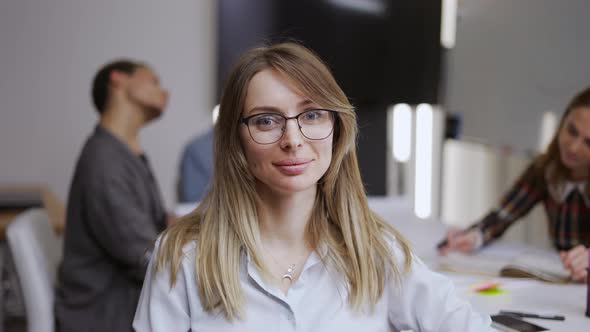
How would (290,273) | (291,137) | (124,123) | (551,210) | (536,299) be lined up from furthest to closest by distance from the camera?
(124,123), (551,210), (536,299), (290,273), (291,137)

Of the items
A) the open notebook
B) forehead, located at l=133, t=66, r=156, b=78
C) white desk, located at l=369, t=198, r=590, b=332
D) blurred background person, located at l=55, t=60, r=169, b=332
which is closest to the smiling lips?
white desk, located at l=369, t=198, r=590, b=332

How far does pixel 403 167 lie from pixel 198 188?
142cm

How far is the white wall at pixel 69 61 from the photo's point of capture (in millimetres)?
3502

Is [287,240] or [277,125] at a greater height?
[277,125]

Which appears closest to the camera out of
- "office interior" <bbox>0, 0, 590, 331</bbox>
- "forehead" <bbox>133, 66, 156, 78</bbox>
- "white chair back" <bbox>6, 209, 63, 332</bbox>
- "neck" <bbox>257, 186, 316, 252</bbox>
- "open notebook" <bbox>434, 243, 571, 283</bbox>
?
"neck" <bbox>257, 186, 316, 252</bbox>

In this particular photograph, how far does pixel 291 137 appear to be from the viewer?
1.09m

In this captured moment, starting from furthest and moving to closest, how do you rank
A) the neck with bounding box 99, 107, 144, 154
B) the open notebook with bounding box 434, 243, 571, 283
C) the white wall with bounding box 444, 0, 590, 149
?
1. the white wall with bounding box 444, 0, 590, 149
2. the neck with bounding box 99, 107, 144, 154
3. the open notebook with bounding box 434, 243, 571, 283

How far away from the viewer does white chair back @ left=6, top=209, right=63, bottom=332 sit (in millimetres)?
1835

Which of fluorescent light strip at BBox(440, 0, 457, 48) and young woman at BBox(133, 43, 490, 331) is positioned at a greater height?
fluorescent light strip at BBox(440, 0, 457, 48)

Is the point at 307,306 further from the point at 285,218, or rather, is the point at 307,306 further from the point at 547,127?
the point at 547,127

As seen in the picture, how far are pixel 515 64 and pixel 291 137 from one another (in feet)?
6.84

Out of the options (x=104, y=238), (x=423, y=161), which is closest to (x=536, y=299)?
(x=104, y=238)

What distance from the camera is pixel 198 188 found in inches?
111

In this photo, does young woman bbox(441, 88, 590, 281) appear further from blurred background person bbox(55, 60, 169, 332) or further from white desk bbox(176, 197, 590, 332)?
blurred background person bbox(55, 60, 169, 332)
